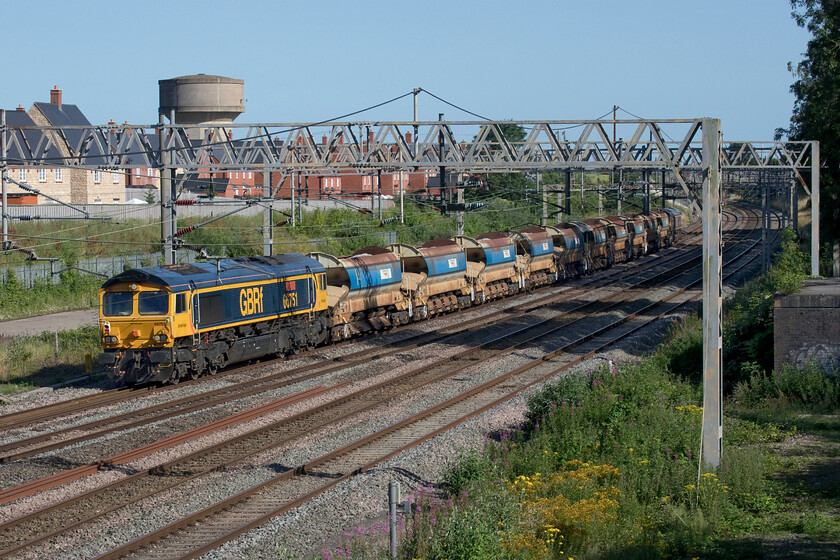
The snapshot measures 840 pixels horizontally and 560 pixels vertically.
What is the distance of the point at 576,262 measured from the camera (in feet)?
161

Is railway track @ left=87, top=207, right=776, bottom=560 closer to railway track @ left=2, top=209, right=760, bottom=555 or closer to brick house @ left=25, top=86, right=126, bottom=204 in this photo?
railway track @ left=2, top=209, right=760, bottom=555

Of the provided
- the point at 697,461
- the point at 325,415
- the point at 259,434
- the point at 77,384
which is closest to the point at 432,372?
the point at 325,415

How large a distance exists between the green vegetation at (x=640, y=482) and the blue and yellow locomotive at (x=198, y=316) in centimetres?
911

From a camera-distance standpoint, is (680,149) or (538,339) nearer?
(680,149)

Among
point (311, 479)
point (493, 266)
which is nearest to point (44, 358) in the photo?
point (311, 479)

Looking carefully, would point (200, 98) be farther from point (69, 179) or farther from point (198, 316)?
point (198, 316)

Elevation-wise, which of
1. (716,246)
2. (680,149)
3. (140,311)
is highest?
(680,149)

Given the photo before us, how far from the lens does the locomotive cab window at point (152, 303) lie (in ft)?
71.7

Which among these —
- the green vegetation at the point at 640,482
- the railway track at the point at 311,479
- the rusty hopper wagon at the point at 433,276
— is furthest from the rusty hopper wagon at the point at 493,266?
the green vegetation at the point at 640,482

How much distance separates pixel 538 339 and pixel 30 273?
78.8 feet

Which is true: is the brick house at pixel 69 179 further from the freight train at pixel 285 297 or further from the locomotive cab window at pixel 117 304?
the locomotive cab window at pixel 117 304

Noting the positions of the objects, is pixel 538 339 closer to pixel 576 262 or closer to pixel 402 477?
pixel 402 477

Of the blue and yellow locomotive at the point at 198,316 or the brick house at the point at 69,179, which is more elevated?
→ the brick house at the point at 69,179

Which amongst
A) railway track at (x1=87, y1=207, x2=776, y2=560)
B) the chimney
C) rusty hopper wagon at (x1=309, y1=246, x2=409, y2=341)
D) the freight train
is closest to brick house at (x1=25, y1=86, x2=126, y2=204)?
the chimney
